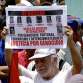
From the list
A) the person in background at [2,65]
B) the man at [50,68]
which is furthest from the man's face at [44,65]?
the person in background at [2,65]

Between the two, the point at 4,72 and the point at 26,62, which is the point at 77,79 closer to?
the point at 4,72

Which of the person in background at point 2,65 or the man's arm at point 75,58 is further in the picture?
the person in background at point 2,65

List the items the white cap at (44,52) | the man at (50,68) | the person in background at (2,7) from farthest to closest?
1. the person in background at (2,7)
2. the white cap at (44,52)
3. the man at (50,68)

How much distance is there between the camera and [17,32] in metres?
5.24

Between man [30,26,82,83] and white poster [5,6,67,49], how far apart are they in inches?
9.0

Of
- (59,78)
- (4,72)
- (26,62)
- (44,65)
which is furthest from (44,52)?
(26,62)

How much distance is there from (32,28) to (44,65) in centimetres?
45

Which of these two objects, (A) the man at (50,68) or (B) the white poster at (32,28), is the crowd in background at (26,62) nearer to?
(A) the man at (50,68)

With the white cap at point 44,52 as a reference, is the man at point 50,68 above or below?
below

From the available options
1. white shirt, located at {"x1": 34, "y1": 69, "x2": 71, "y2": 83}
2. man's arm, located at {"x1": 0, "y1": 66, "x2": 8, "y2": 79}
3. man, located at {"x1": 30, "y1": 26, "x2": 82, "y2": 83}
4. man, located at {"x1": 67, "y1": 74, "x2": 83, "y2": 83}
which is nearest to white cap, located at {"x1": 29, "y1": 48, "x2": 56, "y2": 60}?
man, located at {"x1": 30, "y1": 26, "x2": 82, "y2": 83}

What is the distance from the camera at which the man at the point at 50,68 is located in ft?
17.4

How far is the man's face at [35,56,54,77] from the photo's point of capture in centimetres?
537

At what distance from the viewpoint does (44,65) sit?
212 inches

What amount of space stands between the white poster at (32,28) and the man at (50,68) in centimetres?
23
